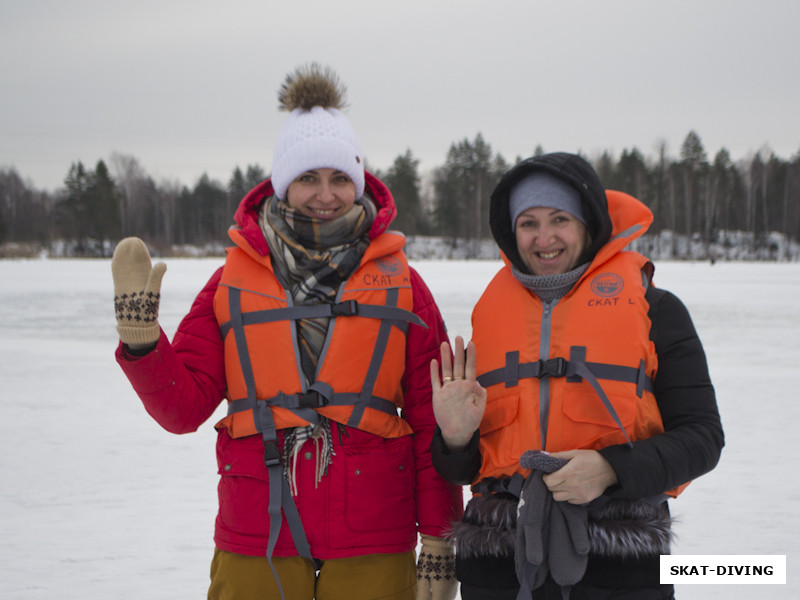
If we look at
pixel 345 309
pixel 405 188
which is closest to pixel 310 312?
pixel 345 309

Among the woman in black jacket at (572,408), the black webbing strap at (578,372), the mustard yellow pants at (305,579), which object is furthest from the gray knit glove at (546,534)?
the mustard yellow pants at (305,579)

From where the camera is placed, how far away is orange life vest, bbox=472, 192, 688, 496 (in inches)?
68.0

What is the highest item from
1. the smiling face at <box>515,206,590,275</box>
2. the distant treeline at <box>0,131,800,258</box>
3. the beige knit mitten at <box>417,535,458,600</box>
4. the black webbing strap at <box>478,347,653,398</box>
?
the distant treeline at <box>0,131,800,258</box>

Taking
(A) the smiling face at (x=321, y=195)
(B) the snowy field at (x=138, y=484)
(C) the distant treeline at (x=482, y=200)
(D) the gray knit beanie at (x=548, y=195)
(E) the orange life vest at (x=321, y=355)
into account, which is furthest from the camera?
(C) the distant treeline at (x=482, y=200)

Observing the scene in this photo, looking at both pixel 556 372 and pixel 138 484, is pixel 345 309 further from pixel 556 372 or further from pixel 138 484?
pixel 138 484

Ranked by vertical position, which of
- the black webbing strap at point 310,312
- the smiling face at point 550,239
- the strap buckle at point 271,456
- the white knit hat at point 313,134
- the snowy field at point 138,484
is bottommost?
the snowy field at point 138,484

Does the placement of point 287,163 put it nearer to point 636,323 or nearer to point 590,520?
point 636,323

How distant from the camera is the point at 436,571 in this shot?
194 centimetres

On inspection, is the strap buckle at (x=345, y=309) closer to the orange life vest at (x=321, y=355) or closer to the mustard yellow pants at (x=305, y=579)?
the orange life vest at (x=321, y=355)

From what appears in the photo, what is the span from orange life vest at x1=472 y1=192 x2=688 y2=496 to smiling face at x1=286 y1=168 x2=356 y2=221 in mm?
593

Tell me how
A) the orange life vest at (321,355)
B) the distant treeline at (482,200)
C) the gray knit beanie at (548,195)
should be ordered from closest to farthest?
the gray knit beanie at (548,195) → the orange life vest at (321,355) → the distant treeline at (482,200)

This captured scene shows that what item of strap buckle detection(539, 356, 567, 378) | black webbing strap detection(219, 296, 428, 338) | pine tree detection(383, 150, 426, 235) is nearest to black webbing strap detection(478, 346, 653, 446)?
strap buckle detection(539, 356, 567, 378)

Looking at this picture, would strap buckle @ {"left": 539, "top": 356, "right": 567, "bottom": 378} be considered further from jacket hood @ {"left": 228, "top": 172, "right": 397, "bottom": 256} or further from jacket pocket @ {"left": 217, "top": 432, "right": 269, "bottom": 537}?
jacket pocket @ {"left": 217, "top": 432, "right": 269, "bottom": 537}

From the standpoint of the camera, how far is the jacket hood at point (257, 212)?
204 cm
